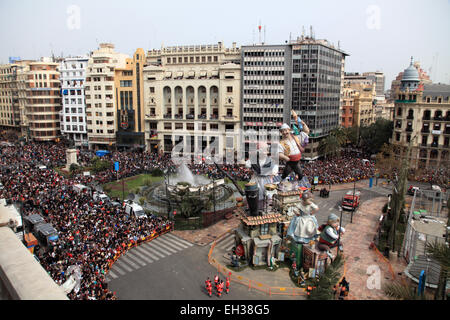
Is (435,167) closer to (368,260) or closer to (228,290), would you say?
(368,260)

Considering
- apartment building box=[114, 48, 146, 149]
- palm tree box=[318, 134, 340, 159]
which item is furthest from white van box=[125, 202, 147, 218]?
palm tree box=[318, 134, 340, 159]

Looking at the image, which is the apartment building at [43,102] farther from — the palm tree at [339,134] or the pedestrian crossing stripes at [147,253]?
the palm tree at [339,134]

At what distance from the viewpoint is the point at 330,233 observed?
87.0ft

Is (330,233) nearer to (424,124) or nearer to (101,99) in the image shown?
(424,124)

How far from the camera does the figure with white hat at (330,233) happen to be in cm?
2643

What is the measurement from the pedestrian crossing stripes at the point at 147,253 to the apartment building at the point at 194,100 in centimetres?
4233

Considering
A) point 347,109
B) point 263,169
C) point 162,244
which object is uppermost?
point 347,109

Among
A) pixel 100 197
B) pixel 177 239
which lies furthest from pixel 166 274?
pixel 100 197

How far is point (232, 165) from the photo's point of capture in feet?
219

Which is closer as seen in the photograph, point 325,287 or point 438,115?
point 325,287

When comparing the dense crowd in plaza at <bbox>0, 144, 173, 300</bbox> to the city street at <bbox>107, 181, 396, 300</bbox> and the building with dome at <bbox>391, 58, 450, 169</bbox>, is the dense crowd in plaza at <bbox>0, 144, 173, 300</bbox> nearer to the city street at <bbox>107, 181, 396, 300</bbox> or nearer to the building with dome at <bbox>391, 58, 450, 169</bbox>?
the city street at <bbox>107, 181, 396, 300</bbox>

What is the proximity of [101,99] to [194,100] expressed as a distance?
2408 centimetres

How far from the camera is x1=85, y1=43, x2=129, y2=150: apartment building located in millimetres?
84000
